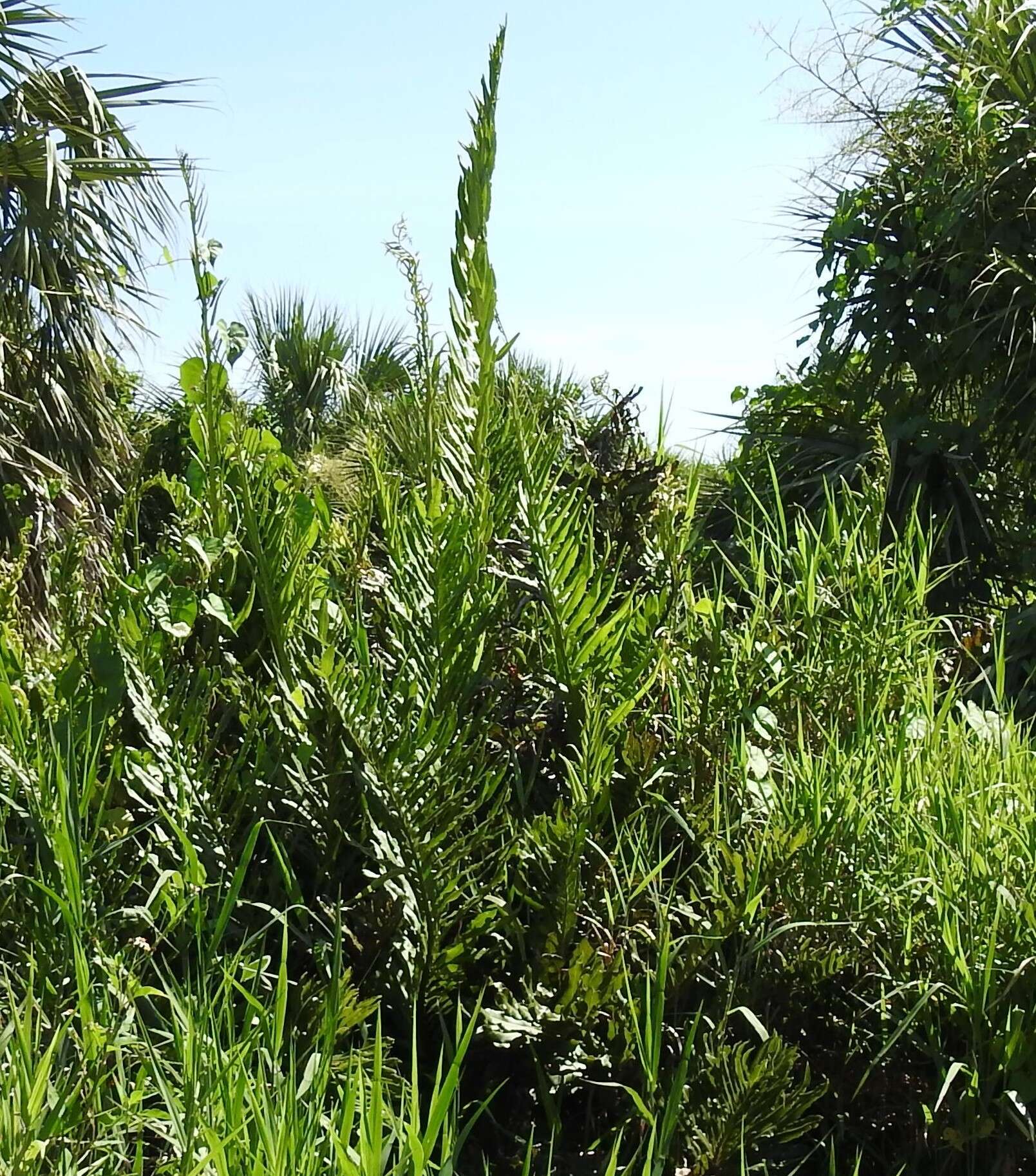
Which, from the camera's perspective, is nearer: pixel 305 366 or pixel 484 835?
pixel 484 835

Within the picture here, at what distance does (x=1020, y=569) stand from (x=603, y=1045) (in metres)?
3.04

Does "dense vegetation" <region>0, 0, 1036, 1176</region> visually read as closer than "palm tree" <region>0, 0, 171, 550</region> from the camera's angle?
Yes

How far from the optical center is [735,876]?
1.64m

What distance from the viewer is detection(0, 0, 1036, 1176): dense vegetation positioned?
138cm

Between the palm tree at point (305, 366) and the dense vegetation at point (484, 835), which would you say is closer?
the dense vegetation at point (484, 835)

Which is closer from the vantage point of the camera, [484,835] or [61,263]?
[484,835]

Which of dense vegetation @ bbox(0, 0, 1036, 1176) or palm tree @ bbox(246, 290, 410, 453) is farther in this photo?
palm tree @ bbox(246, 290, 410, 453)

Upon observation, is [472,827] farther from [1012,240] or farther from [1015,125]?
[1015,125]

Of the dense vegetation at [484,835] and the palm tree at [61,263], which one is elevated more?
the palm tree at [61,263]

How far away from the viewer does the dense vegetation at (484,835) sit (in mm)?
1385

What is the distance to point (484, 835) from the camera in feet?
5.40

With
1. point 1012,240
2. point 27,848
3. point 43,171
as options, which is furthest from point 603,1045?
point 43,171

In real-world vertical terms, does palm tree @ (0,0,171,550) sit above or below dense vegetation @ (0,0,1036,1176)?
above

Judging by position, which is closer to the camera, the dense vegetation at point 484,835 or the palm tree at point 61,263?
the dense vegetation at point 484,835
